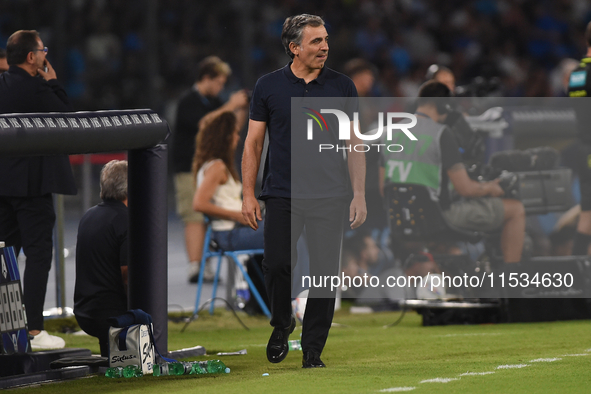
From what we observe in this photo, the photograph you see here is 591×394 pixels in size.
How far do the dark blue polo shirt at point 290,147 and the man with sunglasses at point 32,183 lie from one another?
1461mm

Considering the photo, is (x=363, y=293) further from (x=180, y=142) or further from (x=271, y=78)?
(x=271, y=78)

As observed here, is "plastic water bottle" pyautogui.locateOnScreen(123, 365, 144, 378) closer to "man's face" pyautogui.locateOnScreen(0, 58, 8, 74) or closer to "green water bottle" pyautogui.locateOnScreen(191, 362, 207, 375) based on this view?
"green water bottle" pyautogui.locateOnScreen(191, 362, 207, 375)

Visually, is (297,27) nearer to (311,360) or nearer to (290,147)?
(290,147)

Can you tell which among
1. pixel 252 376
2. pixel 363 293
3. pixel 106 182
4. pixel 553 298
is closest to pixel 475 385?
pixel 252 376

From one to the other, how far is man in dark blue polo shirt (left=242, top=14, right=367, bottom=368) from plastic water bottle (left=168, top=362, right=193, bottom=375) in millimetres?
389

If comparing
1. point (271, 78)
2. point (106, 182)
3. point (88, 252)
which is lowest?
point (88, 252)

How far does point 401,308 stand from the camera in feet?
25.7

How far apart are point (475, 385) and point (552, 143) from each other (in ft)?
12.3

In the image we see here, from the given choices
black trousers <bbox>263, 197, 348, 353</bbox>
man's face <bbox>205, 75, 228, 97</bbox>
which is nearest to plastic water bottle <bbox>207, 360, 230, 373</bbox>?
black trousers <bbox>263, 197, 348, 353</bbox>

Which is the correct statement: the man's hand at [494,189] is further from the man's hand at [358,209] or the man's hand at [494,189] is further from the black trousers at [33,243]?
the black trousers at [33,243]

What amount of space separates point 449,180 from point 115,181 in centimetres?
262

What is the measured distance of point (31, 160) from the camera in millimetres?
5469

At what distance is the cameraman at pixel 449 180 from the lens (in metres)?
6.77

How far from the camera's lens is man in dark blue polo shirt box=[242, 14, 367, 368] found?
4637 millimetres
